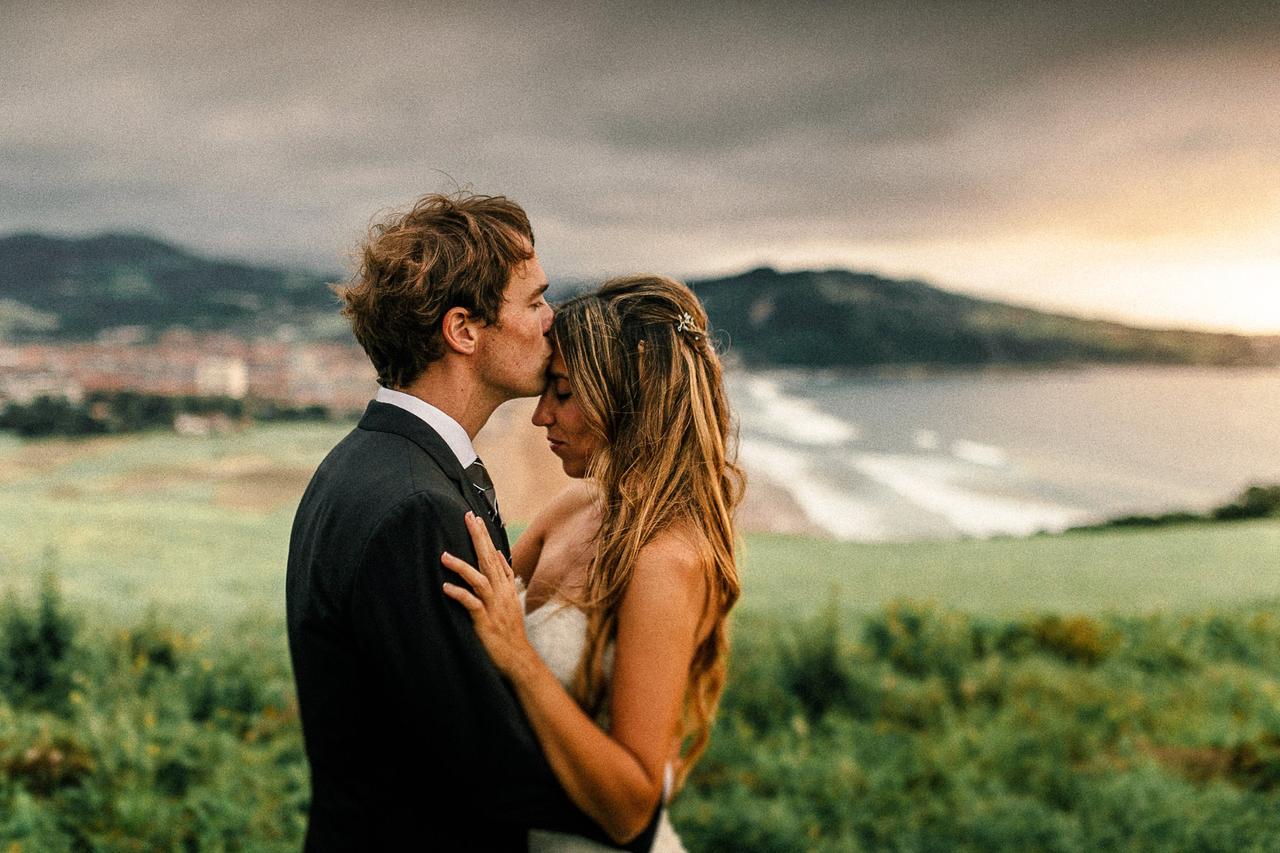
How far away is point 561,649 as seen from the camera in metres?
2.55

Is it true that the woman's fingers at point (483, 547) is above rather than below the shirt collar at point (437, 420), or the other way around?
below

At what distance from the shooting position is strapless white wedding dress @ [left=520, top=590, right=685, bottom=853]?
2543 mm

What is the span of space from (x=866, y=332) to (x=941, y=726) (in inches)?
1021

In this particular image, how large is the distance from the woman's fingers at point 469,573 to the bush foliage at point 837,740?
3.46m

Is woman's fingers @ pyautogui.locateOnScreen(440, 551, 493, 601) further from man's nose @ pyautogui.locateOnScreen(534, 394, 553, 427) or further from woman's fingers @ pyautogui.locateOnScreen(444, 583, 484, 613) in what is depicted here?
man's nose @ pyautogui.locateOnScreen(534, 394, 553, 427)

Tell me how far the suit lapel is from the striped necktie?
0.10 feet

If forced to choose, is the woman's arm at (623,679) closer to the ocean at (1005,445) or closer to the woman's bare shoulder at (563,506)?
the woman's bare shoulder at (563,506)

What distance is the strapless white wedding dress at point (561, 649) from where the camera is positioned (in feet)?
8.34

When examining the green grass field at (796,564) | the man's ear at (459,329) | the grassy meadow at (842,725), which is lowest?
the green grass field at (796,564)

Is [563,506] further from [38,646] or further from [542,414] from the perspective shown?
[38,646]

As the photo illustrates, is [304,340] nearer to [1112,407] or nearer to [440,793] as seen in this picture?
[1112,407]

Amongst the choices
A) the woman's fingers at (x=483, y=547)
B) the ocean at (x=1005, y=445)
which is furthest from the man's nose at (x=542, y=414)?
the ocean at (x=1005, y=445)

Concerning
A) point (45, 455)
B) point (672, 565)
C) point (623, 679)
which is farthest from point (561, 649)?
point (45, 455)

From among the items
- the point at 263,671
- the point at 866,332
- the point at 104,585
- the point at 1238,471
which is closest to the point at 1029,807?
the point at 263,671
